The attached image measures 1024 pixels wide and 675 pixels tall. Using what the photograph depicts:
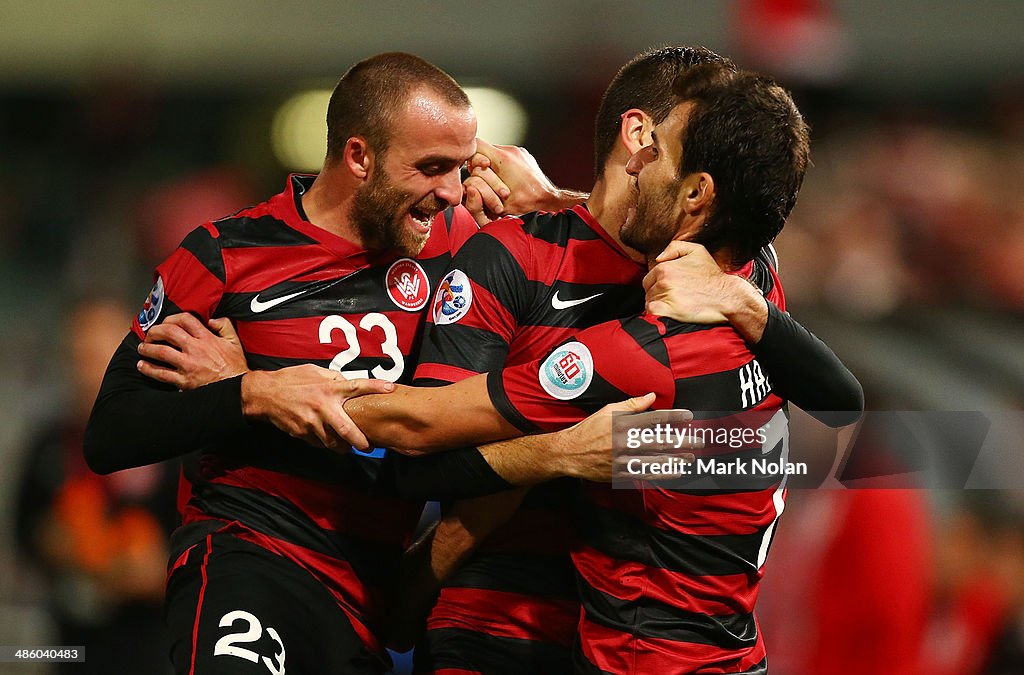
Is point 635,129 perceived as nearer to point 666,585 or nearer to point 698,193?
point 698,193

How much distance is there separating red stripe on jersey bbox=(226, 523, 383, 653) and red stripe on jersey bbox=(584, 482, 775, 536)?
68 cm

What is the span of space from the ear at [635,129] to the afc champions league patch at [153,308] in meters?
1.08

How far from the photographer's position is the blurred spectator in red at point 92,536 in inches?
173

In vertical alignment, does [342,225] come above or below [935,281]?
above

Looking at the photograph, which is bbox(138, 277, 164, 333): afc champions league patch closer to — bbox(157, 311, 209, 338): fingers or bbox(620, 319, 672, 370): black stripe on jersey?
bbox(157, 311, 209, 338): fingers

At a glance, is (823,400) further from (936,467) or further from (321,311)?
(936,467)

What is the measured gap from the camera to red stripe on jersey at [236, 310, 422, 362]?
2686 millimetres

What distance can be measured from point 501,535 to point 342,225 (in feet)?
2.65

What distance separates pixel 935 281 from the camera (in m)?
5.40

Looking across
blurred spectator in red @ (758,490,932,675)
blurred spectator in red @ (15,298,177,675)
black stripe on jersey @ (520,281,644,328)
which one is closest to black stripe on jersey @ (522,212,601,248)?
black stripe on jersey @ (520,281,644,328)

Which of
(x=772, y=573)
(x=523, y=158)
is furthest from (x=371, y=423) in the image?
(x=772, y=573)

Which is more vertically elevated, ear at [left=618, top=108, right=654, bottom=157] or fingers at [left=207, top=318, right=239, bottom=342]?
ear at [left=618, top=108, right=654, bottom=157]

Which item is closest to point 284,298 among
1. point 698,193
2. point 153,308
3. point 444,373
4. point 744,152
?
point 153,308

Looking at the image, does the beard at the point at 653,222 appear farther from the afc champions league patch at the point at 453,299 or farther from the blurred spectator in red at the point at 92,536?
the blurred spectator in red at the point at 92,536
